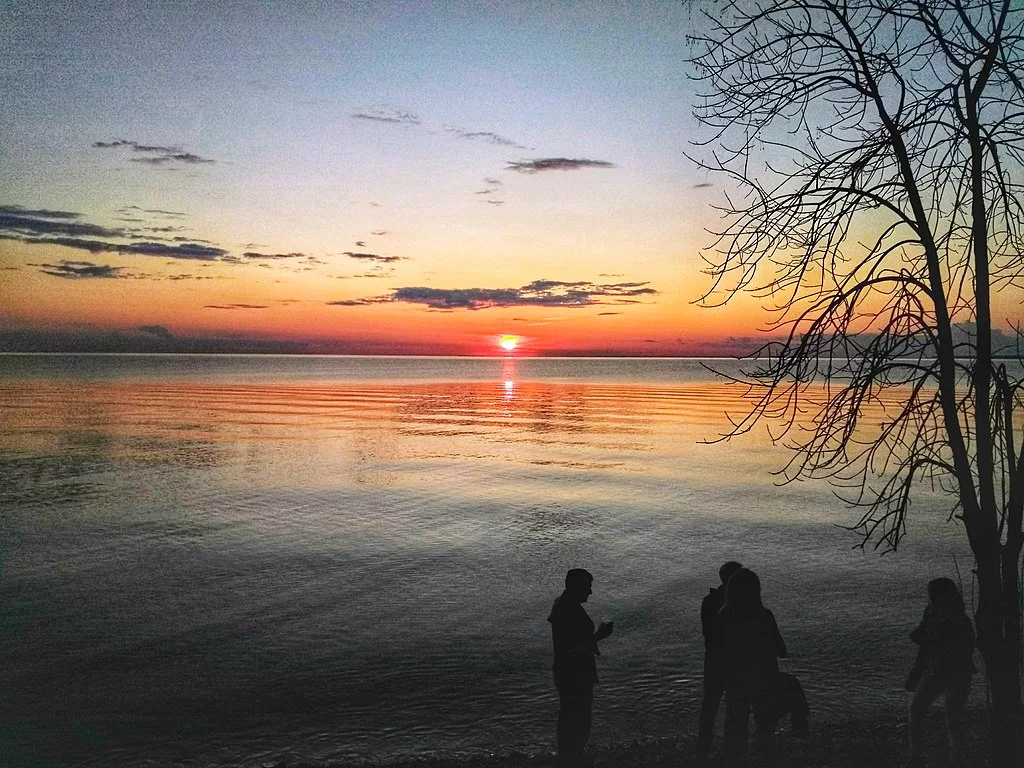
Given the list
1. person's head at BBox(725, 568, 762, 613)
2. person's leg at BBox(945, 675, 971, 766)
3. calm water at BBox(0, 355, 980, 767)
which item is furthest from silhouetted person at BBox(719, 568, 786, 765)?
calm water at BBox(0, 355, 980, 767)

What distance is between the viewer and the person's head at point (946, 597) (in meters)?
6.43

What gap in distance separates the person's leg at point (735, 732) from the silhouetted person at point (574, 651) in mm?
1206

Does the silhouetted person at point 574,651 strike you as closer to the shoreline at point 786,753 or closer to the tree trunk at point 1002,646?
the shoreline at point 786,753

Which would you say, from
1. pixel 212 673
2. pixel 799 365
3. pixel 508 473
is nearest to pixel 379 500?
pixel 508 473

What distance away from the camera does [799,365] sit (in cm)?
528

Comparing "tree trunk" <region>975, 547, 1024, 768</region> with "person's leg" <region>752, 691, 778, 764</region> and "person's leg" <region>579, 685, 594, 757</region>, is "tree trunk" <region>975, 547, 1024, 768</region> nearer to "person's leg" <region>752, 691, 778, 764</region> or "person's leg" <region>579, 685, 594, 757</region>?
"person's leg" <region>752, 691, 778, 764</region>

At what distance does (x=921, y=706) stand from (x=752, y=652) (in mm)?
1951

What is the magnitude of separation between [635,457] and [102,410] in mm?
41992

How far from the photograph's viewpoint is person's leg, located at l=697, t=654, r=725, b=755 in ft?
22.6

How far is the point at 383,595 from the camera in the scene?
535 inches

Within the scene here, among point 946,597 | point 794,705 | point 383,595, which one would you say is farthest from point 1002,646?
point 383,595

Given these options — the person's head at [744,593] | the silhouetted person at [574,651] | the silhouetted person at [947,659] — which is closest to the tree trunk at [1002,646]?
the silhouetted person at [947,659]

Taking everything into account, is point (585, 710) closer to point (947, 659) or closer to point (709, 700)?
point (709, 700)

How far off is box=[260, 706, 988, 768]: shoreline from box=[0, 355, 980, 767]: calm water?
33 centimetres
